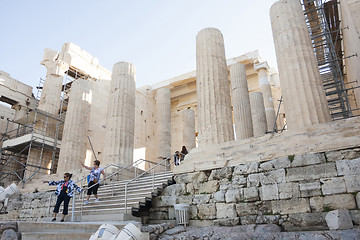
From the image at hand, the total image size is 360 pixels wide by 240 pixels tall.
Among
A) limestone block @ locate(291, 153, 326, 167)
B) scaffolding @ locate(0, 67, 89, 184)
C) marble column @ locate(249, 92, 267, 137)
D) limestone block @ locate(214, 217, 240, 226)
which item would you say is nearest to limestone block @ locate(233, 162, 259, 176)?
limestone block @ locate(291, 153, 326, 167)

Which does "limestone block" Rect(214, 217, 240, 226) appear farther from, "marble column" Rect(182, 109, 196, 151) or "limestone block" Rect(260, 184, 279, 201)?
"marble column" Rect(182, 109, 196, 151)

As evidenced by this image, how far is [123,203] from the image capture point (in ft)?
29.4

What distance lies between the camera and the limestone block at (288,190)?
6.91 metres

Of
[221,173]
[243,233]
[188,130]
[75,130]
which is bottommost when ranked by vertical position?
[243,233]

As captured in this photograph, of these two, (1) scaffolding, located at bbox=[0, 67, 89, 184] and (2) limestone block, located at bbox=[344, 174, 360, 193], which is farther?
(1) scaffolding, located at bbox=[0, 67, 89, 184]

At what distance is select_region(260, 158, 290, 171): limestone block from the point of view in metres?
7.31

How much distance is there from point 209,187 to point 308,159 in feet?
9.05

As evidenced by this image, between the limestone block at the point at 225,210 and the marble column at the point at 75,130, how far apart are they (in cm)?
1014

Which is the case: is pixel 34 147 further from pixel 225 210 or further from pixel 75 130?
pixel 225 210

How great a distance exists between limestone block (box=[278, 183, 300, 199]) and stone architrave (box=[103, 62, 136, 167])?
769cm

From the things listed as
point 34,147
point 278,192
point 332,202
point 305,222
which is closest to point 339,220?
point 332,202

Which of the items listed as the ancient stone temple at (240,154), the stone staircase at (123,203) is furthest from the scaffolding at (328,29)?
the stone staircase at (123,203)

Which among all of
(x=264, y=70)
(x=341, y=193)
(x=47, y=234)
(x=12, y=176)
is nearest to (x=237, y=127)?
(x=264, y=70)

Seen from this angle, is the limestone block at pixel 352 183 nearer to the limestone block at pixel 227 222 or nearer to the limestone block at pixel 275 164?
the limestone block at pixel 275 164
